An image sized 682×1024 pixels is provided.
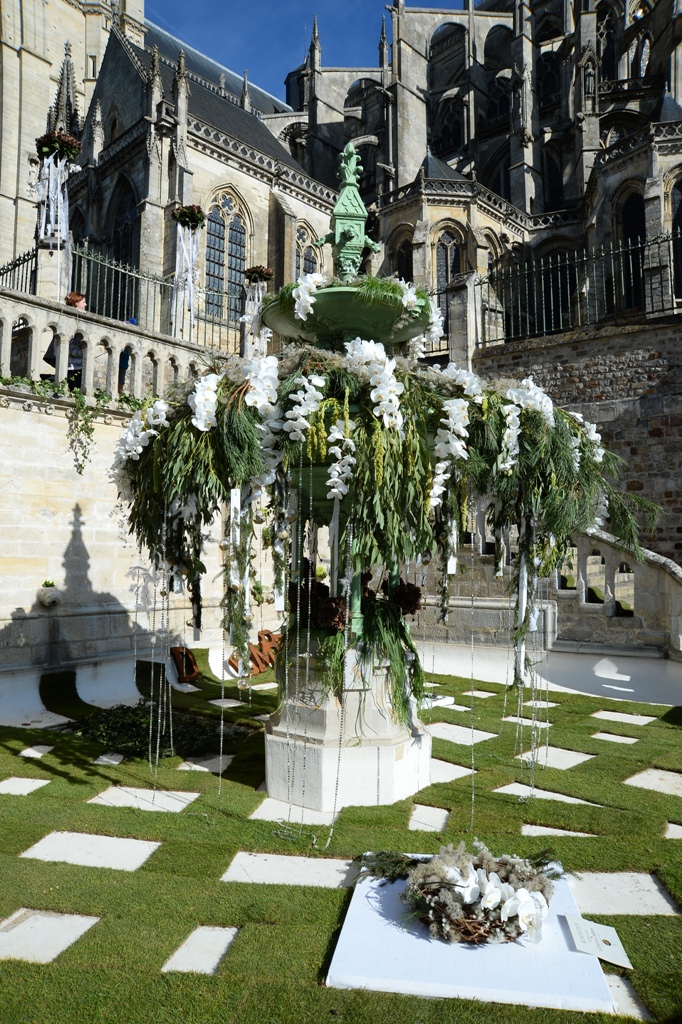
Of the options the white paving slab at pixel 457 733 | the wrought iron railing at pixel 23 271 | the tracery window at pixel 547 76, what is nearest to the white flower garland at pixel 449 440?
the white paving slab at pixel 457 733

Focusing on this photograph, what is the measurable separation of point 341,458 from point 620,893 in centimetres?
287

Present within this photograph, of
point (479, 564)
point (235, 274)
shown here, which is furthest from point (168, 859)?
point (235, 274)

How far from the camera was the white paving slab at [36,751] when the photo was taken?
6.40 meters

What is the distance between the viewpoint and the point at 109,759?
634cm

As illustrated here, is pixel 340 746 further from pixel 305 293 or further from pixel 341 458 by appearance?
pixel 305 293

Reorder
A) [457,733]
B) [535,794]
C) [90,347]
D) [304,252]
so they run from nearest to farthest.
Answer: [535,794] → [457,733] → [90,347] → [304,252]

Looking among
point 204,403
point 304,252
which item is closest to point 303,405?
point 204,403

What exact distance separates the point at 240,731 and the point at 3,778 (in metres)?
2.22

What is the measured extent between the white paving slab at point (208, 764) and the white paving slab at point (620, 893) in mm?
3054

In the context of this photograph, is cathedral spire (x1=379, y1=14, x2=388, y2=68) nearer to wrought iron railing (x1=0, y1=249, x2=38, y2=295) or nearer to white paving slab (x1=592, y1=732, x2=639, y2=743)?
wrought iron railing (x1=0, y1=249, x2=38, y2=295)

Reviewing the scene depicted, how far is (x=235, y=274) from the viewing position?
87.6 ft

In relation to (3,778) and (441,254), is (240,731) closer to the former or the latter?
(3,778)

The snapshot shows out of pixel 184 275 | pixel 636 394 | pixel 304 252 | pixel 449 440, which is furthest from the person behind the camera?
pixel 304 252

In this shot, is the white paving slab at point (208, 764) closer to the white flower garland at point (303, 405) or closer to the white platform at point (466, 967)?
the white platform at point (466, 967)
